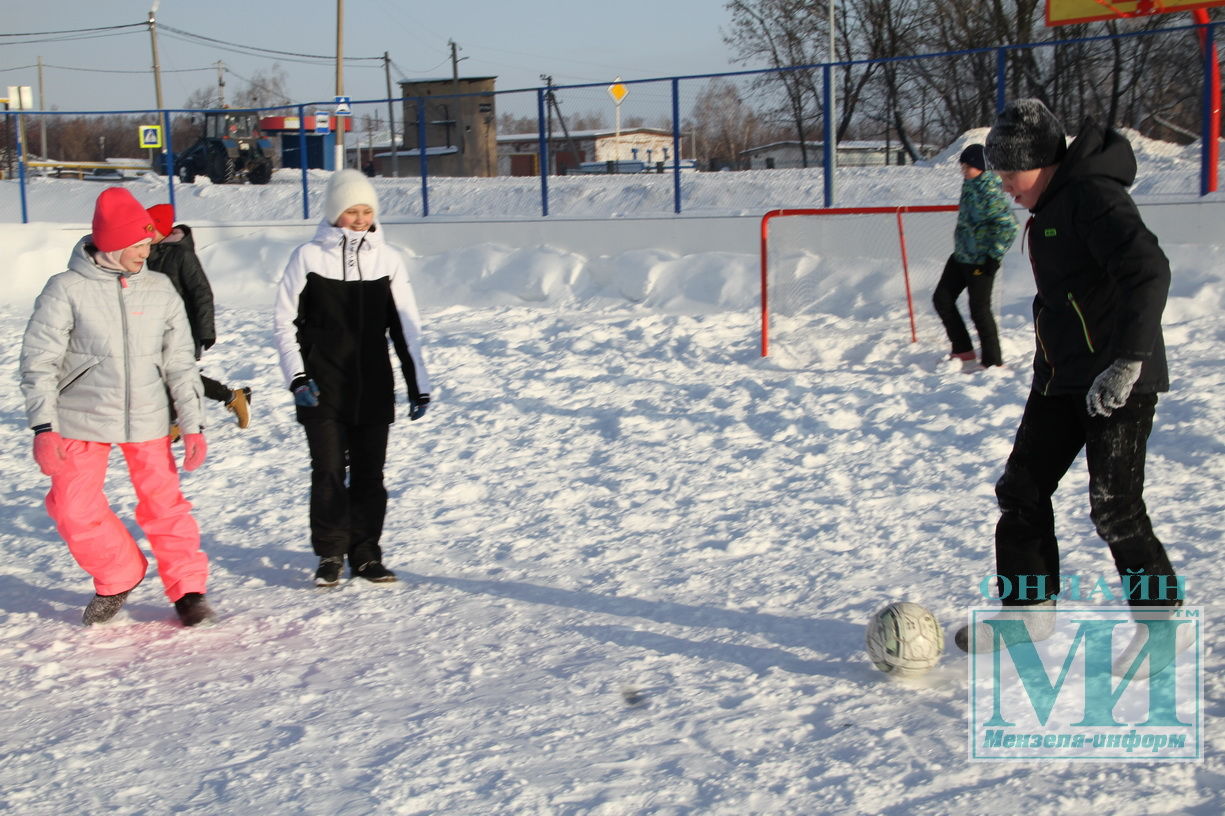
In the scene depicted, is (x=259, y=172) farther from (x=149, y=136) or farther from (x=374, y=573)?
(x=374, y=573)

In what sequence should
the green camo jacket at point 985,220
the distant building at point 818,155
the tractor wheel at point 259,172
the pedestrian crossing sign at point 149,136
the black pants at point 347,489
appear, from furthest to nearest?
the tractor wheel at point 259,172 → the pedestrian crossing sign at point 149,136 → the distant building at point 818,155 → the green camo jacket at point 985,220 → the black pants at point 347,489

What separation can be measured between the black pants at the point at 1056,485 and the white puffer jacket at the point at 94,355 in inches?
125

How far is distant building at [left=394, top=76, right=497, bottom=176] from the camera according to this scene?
17.1 m

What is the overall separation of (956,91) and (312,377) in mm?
10986

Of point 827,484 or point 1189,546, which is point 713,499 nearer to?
point 827,484

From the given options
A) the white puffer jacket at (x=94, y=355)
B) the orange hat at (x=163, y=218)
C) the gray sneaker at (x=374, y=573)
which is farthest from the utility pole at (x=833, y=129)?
the white puffer jacket at (x=94, y=355)

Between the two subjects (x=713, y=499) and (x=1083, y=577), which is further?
(x=713, y=499)

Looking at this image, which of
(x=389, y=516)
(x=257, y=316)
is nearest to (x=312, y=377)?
(x=389, y=516)

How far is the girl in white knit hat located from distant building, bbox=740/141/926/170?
9.59 m

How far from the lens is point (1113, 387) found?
3.17 meters

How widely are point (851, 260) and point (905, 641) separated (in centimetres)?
754

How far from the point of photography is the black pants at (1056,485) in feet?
11.0

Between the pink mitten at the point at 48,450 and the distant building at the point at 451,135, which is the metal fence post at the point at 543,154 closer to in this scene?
the distant building at the point at 451,135

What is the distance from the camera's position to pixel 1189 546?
476cm
